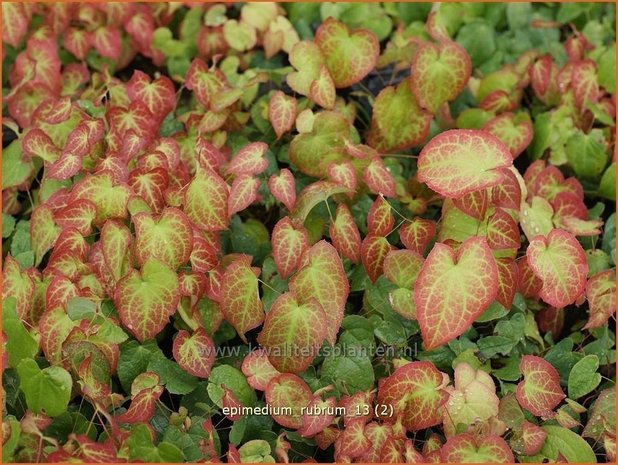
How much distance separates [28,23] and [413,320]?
1.20 m

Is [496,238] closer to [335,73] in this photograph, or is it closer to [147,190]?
[335,73]

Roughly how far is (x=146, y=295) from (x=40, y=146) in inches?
18.2

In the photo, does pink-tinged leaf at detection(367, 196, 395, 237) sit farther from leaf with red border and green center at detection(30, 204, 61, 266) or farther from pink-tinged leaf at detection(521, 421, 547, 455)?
leaf with red border and green center at detection(30, 204, 61, 266)

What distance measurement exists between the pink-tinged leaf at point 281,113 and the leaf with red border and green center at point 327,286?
367 mm

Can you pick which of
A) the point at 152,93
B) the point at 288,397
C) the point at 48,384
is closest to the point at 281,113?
the point at 152,93

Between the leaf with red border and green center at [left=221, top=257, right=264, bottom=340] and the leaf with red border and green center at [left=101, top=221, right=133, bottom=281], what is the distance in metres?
0.18

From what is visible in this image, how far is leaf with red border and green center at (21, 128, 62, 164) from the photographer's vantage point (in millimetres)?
1676

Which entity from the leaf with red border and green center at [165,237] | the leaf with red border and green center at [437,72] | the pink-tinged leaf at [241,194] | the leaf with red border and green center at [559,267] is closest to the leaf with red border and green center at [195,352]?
the leaf with red border and green center at [165,237]

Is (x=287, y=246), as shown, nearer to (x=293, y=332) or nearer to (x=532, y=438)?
(x=293, y=332)

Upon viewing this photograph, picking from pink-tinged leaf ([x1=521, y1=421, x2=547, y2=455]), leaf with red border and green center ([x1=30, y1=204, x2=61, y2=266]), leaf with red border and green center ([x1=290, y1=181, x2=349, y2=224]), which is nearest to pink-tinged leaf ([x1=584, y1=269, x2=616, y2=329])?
pink-tinged leaf ([x1=521, y1=421, x2=547, y2=455])

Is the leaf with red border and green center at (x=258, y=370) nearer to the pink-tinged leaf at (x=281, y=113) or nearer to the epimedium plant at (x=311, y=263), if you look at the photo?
the epimedium plant at (x=311, y=263)

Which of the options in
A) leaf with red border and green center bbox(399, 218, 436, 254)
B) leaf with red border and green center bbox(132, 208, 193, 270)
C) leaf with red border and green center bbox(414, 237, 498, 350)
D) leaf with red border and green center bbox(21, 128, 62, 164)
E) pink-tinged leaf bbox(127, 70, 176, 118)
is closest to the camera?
leaf with red border and green center bbox(414, 237, 498, 350)

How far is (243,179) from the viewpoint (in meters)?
1.56

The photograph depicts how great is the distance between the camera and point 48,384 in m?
1.36
